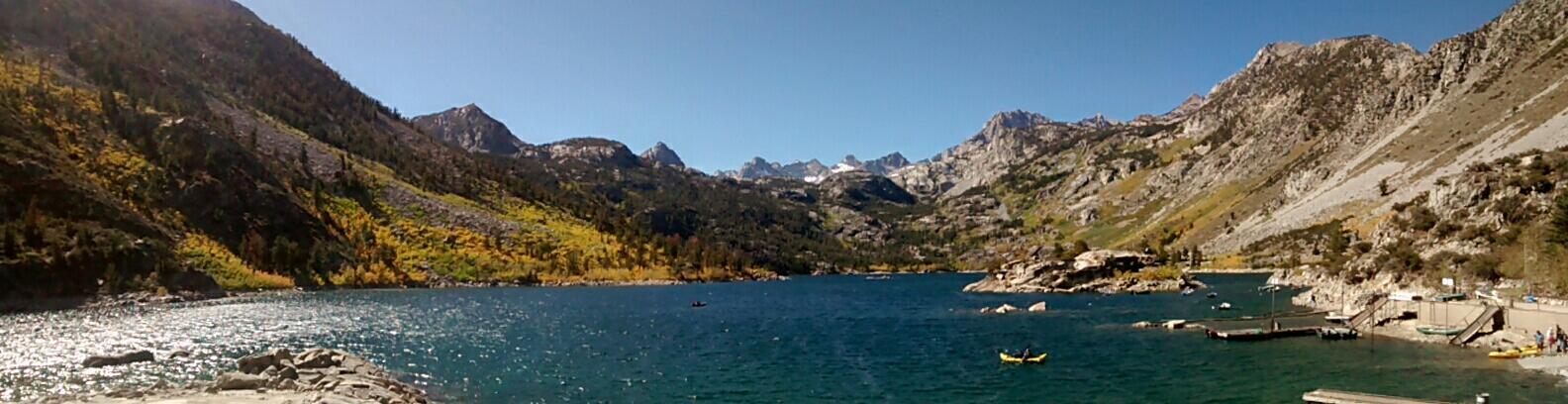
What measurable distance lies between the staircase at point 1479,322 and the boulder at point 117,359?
104m

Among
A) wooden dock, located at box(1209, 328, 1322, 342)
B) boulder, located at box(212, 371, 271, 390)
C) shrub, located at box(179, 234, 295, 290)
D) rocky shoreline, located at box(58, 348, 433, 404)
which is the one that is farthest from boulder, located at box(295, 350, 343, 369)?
shrub, located at box(179, 234, 295, 290)

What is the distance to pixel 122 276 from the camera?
112 m

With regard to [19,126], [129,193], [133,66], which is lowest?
[129,193]

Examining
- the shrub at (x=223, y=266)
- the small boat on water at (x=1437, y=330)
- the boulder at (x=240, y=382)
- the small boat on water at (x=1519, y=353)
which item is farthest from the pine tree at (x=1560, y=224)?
the shrub at (x=223, y=266)

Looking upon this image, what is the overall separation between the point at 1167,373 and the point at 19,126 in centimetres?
16706

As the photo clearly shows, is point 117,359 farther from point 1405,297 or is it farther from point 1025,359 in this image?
point 1405,297

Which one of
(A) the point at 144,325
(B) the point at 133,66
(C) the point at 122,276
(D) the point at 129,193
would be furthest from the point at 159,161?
(A) the point at 144,325

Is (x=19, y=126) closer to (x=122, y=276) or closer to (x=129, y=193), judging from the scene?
(x=129, y=193)

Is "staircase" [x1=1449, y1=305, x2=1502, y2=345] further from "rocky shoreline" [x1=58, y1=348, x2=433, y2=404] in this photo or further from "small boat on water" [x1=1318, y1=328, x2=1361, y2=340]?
"rocky shoreline" [x1=58, y1=348, x2=433, y2=404]

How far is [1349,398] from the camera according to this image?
1697 inches

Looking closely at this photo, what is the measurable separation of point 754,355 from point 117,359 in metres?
47.5

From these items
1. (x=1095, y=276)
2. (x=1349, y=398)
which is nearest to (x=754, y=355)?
(x=1349, y=398)

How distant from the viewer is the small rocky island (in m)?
166

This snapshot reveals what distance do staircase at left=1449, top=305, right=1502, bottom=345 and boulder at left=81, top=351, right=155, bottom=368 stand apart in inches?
4082
